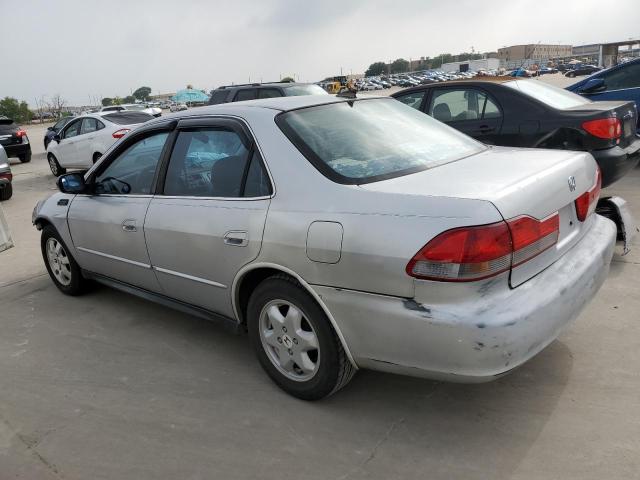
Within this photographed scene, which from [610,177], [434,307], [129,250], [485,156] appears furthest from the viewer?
[610,177]

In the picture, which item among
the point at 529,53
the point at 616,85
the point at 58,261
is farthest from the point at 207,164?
the point at 529,53

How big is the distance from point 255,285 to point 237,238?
1.03ft

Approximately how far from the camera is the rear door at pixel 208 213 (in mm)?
3002

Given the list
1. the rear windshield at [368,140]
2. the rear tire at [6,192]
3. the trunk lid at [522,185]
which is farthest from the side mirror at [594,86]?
the rear tire at [6,192]

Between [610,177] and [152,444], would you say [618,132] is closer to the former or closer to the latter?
[610,177]

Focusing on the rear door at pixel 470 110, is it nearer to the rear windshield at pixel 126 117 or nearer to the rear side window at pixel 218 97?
the rear side window at pixel 218 97

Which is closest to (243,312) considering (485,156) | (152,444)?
(152,444)

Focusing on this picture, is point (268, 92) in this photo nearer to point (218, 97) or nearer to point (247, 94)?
point (247, 94)

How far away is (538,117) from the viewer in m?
5.89

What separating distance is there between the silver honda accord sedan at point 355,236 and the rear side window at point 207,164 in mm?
12

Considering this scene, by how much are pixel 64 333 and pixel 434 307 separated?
310cm

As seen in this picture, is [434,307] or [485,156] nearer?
[434,307]

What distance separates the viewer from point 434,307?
2.32 metres

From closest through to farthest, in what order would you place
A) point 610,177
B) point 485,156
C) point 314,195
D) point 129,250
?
1. point 314,195
2. point 485,156
3. point 129,250
4. point 610,177
